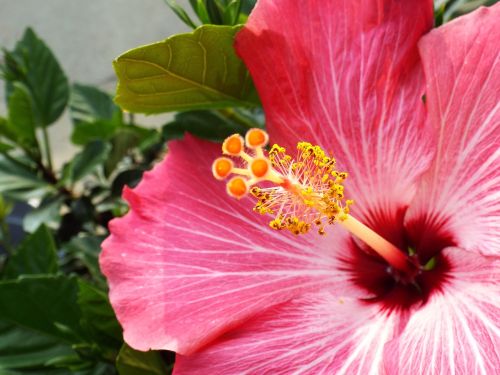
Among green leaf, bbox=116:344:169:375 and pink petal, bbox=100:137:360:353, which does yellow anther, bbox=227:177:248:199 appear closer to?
pink petal, bbox=100:137:360:353

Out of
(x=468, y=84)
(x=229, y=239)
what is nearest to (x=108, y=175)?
(x=229, y=239)

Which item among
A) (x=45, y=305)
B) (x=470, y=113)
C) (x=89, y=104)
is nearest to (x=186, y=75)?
(x=470, y=113)

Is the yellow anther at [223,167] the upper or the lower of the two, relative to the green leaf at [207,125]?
upper

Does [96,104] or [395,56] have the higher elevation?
[395,56]

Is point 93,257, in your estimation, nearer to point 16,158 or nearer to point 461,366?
point 16,158

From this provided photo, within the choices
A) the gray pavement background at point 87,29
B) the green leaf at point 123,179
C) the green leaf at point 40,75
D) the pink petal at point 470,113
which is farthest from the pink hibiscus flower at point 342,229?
the gray pavement background at point 87,29

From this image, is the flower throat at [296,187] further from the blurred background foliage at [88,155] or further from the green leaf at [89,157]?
the green leaf at [89,157]

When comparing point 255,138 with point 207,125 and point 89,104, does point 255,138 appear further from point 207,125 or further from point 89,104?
point 89,104
